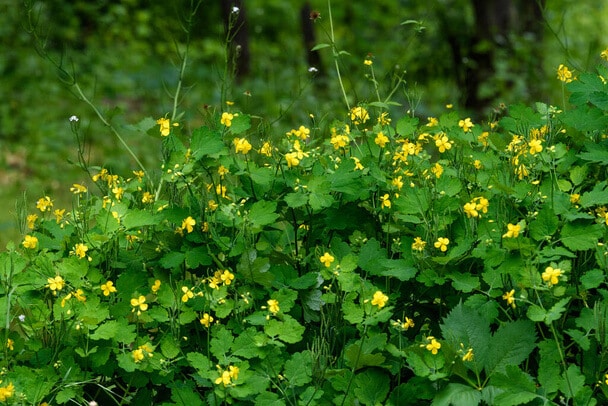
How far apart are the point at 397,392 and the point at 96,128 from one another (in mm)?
7994

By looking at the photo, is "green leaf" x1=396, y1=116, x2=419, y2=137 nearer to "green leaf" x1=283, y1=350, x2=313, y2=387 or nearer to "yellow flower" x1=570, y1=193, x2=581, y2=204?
"yellow flower" x1=570, y1=193, x2=581, y2=204

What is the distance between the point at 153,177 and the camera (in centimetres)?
322

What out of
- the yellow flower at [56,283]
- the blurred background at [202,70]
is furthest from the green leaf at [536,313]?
the blurred background at [202,70]

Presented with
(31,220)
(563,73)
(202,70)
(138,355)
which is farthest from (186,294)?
(202,70)

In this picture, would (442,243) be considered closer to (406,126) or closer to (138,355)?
(406,126)

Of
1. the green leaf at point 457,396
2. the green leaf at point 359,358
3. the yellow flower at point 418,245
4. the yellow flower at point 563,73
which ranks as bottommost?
the green leaf at point 457,396

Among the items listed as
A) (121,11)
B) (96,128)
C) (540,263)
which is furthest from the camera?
(121,11)

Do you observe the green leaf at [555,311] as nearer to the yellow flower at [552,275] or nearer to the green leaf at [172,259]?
the yellow flower at [552,275]

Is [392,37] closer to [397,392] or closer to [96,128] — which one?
[96,128]

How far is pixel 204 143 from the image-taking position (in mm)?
2607

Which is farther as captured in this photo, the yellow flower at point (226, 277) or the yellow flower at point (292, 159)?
the yellow flower at point (292, 159)

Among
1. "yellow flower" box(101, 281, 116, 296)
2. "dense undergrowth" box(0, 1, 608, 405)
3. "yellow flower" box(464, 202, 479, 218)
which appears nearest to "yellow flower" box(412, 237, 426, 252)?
"dense undergrowth" box(0, 1, 608, 405)

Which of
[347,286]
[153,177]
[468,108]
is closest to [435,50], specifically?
[468,108]

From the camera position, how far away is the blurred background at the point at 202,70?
347 inches
